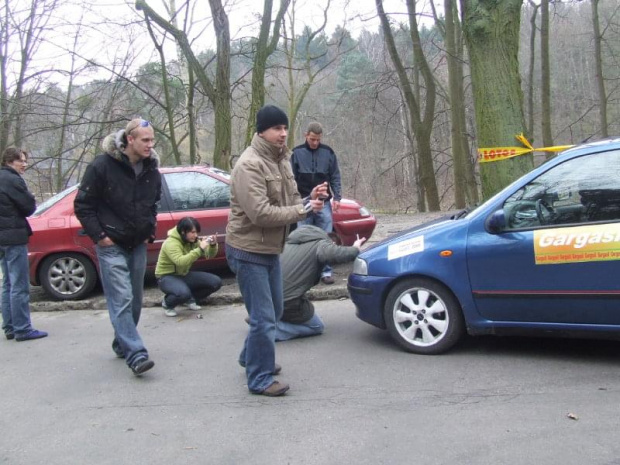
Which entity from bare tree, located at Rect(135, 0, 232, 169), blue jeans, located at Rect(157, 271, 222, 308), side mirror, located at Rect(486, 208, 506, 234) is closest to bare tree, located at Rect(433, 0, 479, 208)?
bare tree, located at Rect(135, 0, 232, 169)

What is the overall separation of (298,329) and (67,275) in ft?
11.1

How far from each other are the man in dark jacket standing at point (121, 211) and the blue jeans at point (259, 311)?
2.99 feet

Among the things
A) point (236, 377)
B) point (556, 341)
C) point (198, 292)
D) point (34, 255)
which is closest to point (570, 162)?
point (556, 341)

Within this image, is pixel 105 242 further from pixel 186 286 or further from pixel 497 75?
pixel 497 75

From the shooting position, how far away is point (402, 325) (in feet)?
15.3

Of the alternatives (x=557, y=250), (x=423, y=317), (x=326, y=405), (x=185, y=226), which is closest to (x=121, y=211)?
(x=185, y=226)

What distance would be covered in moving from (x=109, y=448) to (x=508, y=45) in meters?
5.50

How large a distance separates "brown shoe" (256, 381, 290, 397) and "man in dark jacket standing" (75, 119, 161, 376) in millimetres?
966

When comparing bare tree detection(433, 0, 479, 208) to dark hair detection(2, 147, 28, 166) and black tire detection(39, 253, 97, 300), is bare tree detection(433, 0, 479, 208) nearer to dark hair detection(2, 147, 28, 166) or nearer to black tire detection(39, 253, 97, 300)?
black tire detection(39, 253, 97, 300)

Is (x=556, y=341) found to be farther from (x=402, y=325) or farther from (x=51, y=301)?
(x=51, y=301)

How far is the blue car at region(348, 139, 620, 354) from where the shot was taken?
13.2 ft

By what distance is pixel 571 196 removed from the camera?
13.9 feet

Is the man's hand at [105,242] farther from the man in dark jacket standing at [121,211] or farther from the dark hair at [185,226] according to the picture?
the dark hair at [185,226]

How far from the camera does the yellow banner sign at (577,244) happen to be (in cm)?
394
